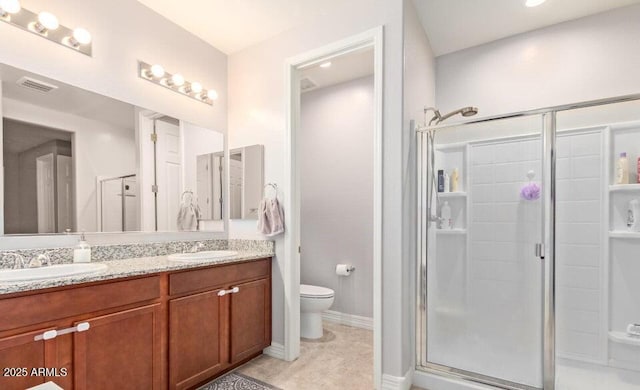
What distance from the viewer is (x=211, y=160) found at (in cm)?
265

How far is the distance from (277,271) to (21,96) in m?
1.89

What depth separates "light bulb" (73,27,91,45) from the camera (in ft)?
5.95

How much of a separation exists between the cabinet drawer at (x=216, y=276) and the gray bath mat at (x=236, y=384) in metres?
0.63

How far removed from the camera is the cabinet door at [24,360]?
3.79 feet

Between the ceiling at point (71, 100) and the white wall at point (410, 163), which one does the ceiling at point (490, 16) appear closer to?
the white wall at point (410, 163)

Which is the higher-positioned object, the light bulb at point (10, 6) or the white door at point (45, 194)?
the light bulb at point (10, 6)

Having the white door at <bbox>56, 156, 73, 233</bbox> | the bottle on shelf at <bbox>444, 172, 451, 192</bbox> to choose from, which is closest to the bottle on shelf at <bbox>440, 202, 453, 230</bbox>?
the bottle on shelf at <bbox>444, 172, 451, 192</bbox>

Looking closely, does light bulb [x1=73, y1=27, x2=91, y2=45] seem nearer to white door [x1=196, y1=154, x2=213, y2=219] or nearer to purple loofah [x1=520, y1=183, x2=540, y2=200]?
white door [x1=196, y1=154, x2=213, y2=219]

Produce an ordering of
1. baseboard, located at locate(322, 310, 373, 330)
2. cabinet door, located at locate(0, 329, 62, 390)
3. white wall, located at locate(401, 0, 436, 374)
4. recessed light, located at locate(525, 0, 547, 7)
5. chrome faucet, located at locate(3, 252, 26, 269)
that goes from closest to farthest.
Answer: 1. cabinet door, located at locate(0, 329, 62, 390)
2. chrome faucet, located at locate(3, 252, 26, 269)
3. white wall, located at locate(401, 0, 436, 374)
4. recessed light, located at locate(525, 0, 547, 7)
5. baseboard, located at locate(322, 310, 373, 330)

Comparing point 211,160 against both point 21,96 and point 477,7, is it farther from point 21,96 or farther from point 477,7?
point 477,7

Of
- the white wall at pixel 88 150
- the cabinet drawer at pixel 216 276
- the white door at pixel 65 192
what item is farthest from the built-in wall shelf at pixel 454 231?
the white door at pixel 65 192

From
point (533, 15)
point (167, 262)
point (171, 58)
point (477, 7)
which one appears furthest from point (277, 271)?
point (533, 15)

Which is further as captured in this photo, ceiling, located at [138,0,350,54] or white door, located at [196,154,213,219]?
white door, located at [196,154,213,219]

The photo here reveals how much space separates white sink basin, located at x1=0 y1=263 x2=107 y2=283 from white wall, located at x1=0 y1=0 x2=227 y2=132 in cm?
108
